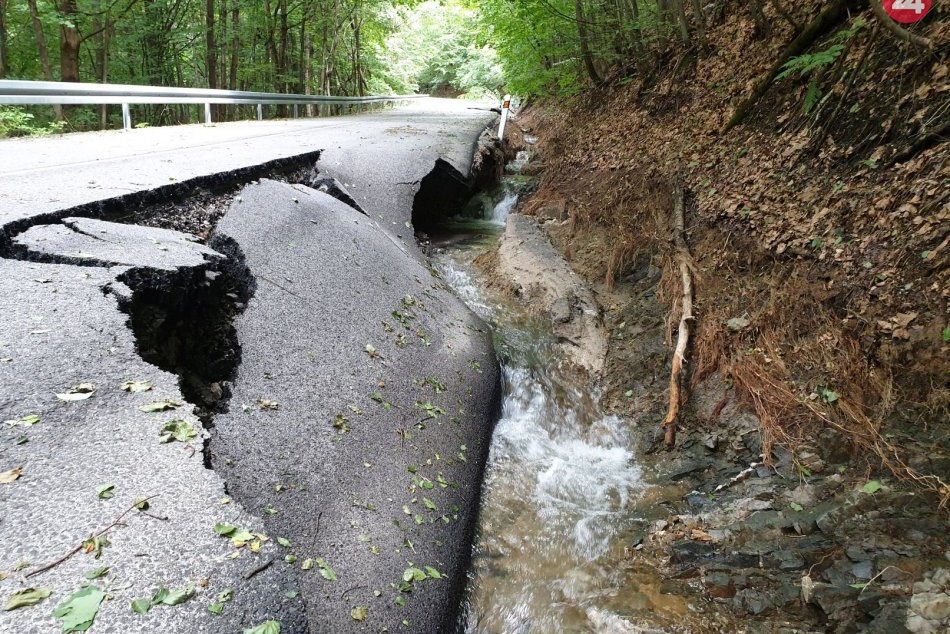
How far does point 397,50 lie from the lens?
35.8 meters

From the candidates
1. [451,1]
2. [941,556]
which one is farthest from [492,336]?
[451,1]

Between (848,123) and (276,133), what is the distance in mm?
9328

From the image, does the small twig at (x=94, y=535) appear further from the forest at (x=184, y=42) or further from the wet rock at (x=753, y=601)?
the forest at (x=184, y=42)

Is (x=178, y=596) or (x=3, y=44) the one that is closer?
(x=178, y=596)

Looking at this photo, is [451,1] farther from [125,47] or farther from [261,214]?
[261,214]

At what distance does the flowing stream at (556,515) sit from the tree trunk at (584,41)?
702 centimetres

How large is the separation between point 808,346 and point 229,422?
439 cm

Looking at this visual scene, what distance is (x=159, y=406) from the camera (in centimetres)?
255

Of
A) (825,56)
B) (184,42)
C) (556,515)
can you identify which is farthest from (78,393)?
(184,42)

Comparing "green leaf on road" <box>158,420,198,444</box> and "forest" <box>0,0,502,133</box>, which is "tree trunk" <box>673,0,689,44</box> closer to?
"forest" <box>0,0,502,133</box>

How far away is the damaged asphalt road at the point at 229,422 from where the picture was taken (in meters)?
1.92

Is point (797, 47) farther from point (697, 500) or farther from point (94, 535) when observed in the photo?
point (94, 535)

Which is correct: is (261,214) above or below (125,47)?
below

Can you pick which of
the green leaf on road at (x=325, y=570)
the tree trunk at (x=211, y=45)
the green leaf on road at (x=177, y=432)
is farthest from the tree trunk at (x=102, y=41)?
the green leaf on road at (x=325, y=570)
